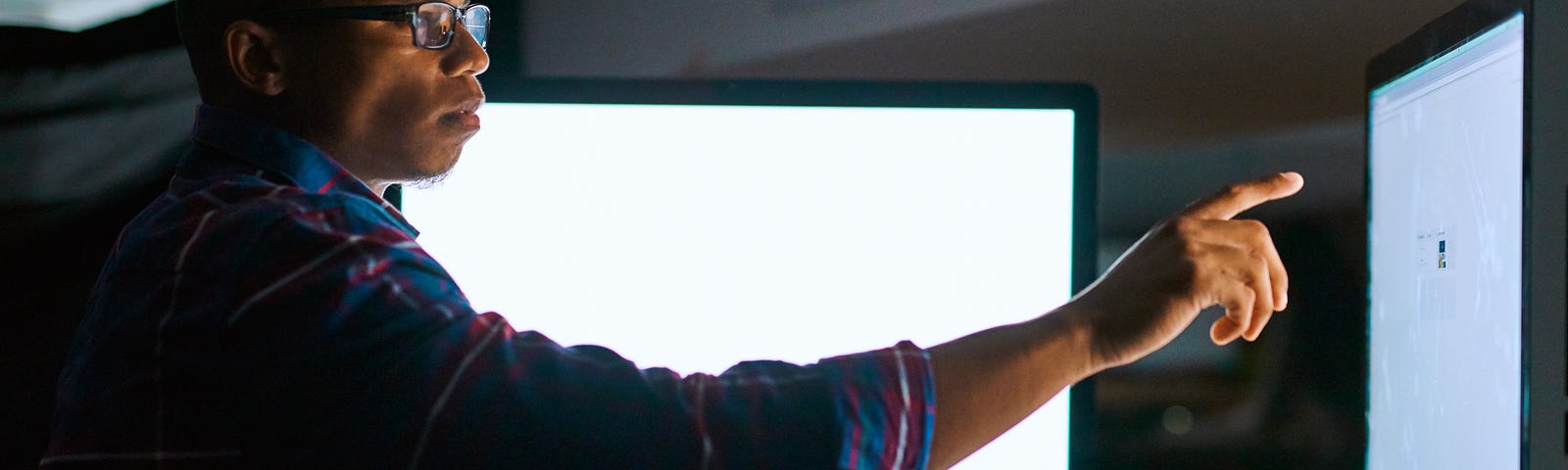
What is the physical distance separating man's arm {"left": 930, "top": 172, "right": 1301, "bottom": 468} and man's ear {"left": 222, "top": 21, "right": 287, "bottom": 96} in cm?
41

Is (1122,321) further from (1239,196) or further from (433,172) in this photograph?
(433,172)

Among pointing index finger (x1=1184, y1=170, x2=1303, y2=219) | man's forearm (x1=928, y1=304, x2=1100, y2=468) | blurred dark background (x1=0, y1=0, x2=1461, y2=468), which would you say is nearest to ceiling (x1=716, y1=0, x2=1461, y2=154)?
blurred dark background (x1=0, y1=0, x2=1461, y2=468)

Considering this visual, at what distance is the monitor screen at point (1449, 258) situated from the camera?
564mm

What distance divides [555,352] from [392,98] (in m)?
0.27

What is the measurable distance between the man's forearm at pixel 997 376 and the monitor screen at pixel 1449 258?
24 cm

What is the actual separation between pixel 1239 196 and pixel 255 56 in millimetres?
553

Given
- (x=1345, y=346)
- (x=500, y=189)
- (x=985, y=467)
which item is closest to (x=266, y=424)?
(x=500, y=189)

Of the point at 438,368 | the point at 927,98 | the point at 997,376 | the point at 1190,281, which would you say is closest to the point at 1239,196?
the point at 1190,281

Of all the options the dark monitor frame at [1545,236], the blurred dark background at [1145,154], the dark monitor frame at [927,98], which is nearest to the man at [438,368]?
the dark monitor frame at [1545,236]

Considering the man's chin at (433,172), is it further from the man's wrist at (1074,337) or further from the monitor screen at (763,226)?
the man's wrist at (1074,337)

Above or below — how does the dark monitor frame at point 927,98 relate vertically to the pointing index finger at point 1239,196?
above

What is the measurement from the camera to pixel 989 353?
1.56ft

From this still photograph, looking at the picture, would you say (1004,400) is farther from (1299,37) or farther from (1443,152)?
(1299,37)

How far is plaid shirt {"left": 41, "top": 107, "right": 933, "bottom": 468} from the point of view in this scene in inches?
Answer: 16.4
